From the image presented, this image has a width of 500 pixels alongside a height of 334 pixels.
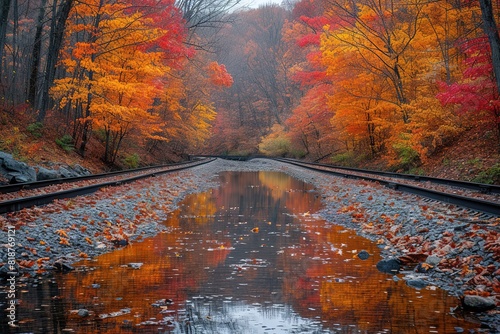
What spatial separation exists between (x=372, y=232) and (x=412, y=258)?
3.08 meters

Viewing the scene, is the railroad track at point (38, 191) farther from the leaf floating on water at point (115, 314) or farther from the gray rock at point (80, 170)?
the leaf floating on water at point (115, 314)

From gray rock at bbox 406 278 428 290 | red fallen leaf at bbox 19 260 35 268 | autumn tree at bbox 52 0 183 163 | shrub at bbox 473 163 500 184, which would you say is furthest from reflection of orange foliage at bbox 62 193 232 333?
autumn tree at bbox 52 0 183 163

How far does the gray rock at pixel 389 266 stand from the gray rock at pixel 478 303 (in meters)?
1.88

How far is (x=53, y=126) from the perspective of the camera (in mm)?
28906

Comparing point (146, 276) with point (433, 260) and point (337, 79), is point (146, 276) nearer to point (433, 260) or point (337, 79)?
point (433, 260)

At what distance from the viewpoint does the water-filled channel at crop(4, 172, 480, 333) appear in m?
5.08

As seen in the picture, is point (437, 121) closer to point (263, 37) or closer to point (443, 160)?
point (443, 160)

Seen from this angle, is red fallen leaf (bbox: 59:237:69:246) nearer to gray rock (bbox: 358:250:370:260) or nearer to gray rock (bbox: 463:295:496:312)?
gray rock (bbox: 358:250:370:260)

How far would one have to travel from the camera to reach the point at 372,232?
11016mm

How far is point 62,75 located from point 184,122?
1216 centimetres

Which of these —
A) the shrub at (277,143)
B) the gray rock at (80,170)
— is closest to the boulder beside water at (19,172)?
the gray rock at (80,170)

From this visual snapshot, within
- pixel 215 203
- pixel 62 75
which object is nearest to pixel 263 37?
pixel 62 75

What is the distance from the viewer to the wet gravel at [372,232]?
682 centimetres

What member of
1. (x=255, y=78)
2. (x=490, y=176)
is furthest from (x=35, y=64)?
(x=255, y=78)
